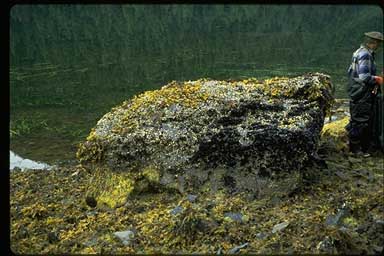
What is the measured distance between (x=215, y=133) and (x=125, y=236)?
2.07 m

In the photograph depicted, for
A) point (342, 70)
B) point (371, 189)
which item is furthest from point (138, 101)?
point (342, 70)

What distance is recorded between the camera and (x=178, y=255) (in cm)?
678

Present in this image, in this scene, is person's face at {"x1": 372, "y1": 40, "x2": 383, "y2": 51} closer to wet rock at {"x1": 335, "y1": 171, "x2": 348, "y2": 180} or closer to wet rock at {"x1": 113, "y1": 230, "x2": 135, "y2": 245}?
wet rock at {"x1": 335, "y1": 171, "x2": 348, "y2": 180}

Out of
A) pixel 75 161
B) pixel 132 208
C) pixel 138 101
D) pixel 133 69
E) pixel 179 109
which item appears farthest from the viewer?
pixel 133 69

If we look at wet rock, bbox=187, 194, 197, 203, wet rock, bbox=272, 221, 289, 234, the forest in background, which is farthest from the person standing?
wet rock, bbox=187, 194, 197, 203

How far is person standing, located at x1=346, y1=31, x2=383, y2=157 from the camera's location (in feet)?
31.4

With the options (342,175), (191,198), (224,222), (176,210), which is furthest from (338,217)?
(176,210)

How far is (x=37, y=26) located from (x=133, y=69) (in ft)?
63.6

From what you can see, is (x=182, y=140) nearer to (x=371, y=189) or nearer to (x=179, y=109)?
(x=179, y=109)

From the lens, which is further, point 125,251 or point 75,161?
point 75,161

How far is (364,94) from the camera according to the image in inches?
387

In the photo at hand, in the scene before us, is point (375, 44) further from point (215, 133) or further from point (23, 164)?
point (23, 164)

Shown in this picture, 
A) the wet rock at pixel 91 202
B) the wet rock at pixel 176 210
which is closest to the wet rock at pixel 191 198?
the wet rock at pixel 176 210
